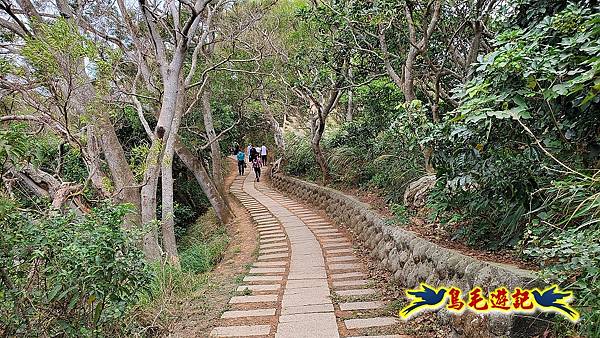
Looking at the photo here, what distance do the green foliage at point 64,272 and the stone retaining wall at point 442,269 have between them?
2.27 meters

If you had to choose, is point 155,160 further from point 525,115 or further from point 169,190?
point 525,115

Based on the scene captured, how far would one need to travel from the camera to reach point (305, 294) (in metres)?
4.28

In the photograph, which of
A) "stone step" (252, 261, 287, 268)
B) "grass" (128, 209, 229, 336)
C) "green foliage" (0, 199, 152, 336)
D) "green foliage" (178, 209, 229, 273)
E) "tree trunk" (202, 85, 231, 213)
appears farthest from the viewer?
"tree trunk" (202, 85, 231, 213)

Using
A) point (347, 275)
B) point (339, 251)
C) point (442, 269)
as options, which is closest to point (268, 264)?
point (339, 251)

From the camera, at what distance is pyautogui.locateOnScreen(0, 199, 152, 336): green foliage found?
2.56 m

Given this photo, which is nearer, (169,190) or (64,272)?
(64,272)

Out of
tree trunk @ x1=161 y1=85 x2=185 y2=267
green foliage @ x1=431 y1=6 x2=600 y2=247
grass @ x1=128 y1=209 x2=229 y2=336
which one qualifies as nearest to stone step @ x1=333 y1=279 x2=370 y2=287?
grass @ x1=128 y1=209 x2=229 y2=336

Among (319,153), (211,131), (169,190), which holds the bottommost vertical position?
(169,190)

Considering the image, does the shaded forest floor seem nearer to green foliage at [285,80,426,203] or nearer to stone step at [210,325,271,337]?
stone step at [210,325,271,337]

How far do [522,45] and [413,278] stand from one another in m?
2.21

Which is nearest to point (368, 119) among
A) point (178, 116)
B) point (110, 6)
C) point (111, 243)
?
point (178, 116)

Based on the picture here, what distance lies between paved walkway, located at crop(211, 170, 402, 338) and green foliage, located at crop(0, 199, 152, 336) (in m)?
0.97

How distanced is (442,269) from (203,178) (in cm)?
705

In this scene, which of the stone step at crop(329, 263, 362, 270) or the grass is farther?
the stone step at crop(329, 263, 362, 270)
